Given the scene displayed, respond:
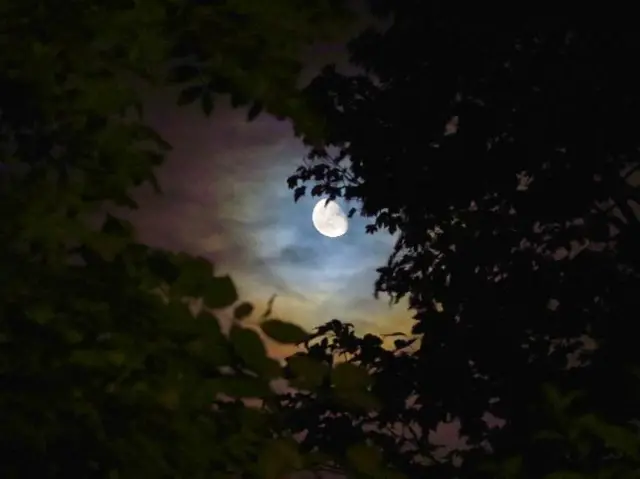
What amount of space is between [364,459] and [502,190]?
5.88ft

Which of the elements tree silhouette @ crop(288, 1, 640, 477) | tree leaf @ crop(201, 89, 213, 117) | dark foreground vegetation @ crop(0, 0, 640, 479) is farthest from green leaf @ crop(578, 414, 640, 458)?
tree silhouette @ crop(288, 1, 640, 477)

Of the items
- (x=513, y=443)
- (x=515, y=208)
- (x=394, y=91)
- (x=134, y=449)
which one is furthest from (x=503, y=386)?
(x=134, y=449)

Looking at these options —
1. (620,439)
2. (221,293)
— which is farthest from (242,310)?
(620,439)

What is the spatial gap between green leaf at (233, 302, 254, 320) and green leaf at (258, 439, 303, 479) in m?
0.12

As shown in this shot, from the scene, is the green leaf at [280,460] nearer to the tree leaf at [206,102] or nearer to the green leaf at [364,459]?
the green leaf at [364,459]

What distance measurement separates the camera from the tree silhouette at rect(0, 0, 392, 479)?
0.61 m

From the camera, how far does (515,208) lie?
2.32 metres

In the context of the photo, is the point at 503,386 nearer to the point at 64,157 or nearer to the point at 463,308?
the point at 463,308

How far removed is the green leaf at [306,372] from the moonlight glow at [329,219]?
230cm

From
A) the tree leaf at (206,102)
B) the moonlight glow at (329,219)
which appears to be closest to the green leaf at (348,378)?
the tree leaf at (206,102)

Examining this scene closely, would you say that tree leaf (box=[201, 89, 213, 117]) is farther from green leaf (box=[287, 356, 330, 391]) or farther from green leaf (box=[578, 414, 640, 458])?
green leaf (box=[578, 414, 640, 458])

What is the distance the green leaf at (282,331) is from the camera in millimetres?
553

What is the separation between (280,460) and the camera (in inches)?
23.4

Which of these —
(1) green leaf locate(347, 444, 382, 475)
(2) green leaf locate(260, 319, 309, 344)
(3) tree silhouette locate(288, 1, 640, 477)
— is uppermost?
(3) tree silhouette locate(288, 1, 640, 477)
